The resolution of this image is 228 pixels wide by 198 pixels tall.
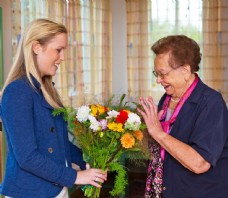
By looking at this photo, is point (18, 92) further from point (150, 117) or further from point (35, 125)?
point (150, 117)

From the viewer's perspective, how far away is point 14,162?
1.38m

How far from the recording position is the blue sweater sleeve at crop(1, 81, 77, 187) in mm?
1290

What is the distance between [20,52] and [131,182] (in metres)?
3.79

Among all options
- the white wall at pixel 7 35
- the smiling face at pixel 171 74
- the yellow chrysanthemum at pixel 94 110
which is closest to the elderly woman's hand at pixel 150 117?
the smiling face at pixel 171 74

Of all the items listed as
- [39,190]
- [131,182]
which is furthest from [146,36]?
[39,190]

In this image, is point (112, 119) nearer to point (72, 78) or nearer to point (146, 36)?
point (72, 78)

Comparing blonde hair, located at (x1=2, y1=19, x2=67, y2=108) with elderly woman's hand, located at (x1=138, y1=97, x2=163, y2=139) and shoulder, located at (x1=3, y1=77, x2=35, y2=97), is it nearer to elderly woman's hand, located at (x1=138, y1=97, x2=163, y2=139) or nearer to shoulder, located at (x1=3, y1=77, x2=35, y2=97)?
shoulder, located at (x1=3, y1=77, x2=35, y2=97)

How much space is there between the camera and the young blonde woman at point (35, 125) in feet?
4.26

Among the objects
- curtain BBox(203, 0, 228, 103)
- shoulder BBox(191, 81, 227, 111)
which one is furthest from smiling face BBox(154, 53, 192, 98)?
curtain BBox(203, 0, 228, 103)

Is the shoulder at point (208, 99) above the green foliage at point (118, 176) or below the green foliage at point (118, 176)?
above

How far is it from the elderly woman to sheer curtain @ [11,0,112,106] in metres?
2.22

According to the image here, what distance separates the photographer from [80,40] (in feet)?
15.2

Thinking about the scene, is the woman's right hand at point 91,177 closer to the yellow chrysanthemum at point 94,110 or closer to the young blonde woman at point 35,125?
the young blonde woman at point 35,125

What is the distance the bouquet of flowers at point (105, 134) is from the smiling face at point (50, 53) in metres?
0.18
